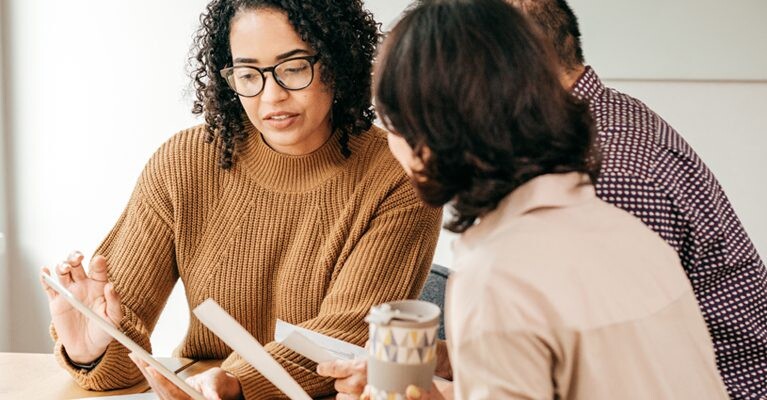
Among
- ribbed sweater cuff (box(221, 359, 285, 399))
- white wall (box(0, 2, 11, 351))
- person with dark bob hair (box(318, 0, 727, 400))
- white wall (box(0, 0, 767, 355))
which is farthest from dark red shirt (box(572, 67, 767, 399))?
white wall (box(0, 2, 11, 351))

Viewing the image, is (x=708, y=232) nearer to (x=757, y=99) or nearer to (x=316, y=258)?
(x=316, y=258)

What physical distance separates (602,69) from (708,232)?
5.29ft

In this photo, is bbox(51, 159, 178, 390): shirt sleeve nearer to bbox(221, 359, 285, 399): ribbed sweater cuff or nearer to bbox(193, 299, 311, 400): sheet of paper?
bbox(221, 359, 285, 399): ribbed sweater cuff

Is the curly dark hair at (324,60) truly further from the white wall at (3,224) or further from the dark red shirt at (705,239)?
the white wall at (3,224)

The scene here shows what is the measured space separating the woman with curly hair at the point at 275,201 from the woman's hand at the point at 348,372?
27cm

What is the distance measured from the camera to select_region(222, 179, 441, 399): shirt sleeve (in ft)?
5.58

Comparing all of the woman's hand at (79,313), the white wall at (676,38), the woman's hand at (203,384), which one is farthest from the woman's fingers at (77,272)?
the white wall at (676,38)

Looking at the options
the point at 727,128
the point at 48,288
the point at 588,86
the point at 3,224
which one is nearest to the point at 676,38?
the point at 727,128

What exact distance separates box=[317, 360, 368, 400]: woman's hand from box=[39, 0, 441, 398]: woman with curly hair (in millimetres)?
267

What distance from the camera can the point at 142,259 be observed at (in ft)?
6.04

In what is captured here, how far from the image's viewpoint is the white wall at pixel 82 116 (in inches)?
124

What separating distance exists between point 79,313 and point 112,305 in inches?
2.6

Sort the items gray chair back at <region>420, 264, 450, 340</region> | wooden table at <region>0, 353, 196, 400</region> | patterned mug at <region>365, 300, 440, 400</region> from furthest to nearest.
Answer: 1. gray chair back at <region>420, 264, 450, 340</region>
2. wooden table at <region>0, 353, 196, 400</region>
3. patterned mug at <region>365, 300, 440, 400</region>

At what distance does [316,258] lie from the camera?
73.4 inches
